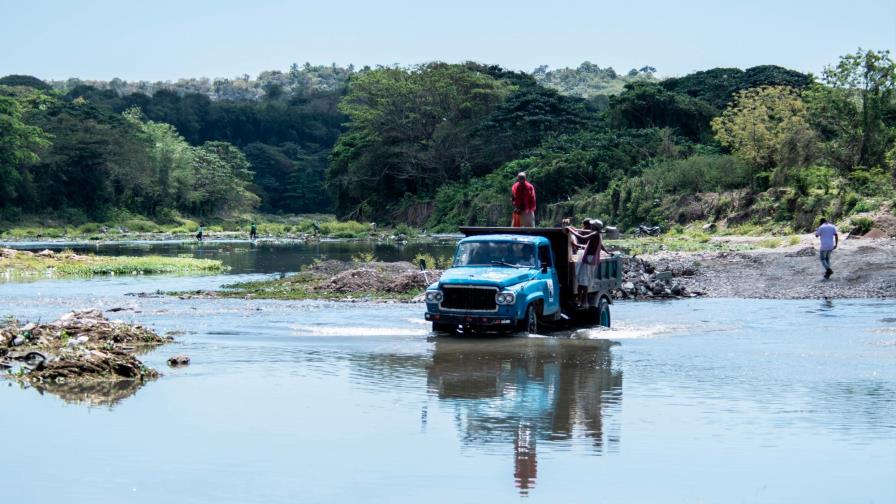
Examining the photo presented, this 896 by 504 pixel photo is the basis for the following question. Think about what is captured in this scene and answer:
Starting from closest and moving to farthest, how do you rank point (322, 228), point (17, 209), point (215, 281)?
point (215, 281) → point (322, 228) → point (17, 209)

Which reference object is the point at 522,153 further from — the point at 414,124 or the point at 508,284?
the point at 508,284

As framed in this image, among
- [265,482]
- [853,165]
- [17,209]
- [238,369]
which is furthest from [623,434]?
[17,209]

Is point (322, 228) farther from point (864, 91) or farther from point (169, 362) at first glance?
point (169, 362)

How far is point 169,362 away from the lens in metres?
20.0

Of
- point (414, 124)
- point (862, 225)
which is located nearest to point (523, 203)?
point (862, 225)

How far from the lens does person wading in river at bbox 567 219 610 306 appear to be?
78.3ft

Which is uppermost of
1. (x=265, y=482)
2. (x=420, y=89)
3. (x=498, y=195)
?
(x=420, y=89)

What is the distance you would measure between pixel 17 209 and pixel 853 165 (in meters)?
76.8

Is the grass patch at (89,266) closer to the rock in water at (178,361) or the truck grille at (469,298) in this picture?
the rock in water at (178,361)

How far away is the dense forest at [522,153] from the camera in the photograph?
2403 inches

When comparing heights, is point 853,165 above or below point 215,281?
above

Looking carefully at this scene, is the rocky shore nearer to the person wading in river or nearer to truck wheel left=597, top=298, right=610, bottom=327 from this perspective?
truck wheel left=597, top=298, right=610, bottom=327

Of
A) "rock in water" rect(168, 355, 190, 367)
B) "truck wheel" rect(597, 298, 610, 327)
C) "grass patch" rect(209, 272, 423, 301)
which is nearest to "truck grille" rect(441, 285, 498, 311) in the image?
"truck wheel" rect(597, 298, 610, 327)

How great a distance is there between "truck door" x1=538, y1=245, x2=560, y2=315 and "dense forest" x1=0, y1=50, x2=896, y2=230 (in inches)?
1214
